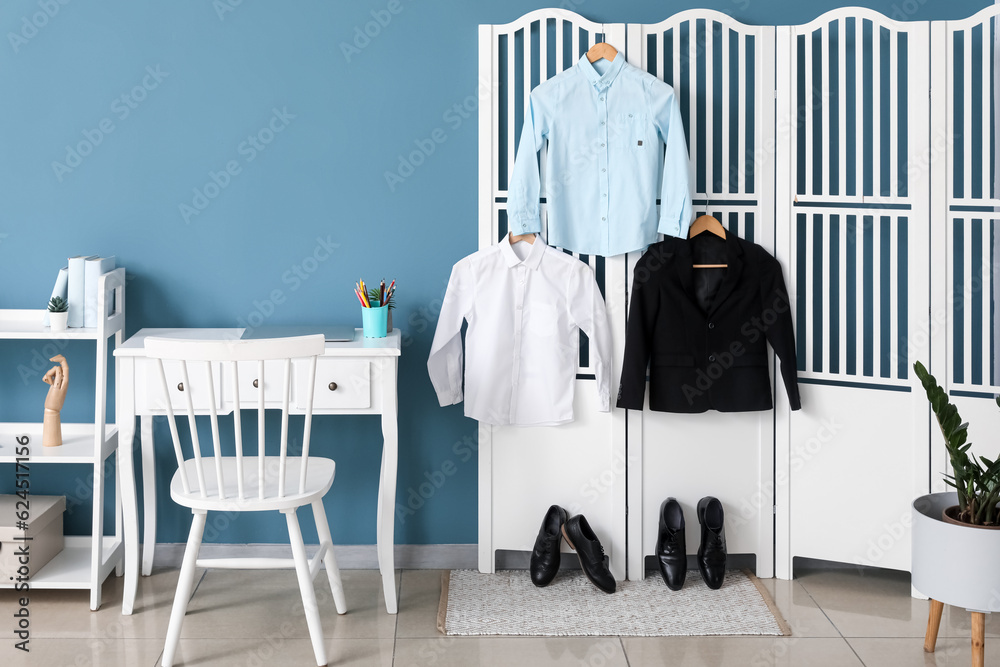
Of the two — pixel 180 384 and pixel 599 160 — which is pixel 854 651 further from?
pixel 180 384

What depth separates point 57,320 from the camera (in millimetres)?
2768

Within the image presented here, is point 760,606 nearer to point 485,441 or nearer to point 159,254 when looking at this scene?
point 485,441

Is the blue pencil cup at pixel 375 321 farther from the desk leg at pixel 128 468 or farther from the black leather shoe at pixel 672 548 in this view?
the black leather shoe at pixel 672 548

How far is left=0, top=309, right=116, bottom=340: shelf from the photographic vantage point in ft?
8.94

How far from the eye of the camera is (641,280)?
117 inches

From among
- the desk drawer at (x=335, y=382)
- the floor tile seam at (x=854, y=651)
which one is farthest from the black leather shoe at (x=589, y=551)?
the desk drawer at (x=335, y=382)

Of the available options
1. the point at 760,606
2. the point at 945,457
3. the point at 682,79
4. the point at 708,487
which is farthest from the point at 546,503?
the point at 682,79

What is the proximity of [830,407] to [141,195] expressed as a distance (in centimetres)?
237

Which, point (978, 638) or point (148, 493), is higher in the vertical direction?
point (148, 493)

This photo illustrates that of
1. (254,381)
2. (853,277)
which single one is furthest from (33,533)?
(853,277)

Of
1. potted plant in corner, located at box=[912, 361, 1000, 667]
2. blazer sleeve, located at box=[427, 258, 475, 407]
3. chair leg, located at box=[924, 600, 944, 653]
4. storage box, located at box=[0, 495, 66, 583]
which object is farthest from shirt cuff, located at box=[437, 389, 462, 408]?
chair leg, located at box=[924, 600, 944, 653]

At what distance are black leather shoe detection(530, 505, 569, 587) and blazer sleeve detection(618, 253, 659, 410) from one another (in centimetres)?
45

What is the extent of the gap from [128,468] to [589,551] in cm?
144

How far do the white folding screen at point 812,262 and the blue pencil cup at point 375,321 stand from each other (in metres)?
0.45
